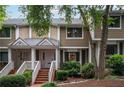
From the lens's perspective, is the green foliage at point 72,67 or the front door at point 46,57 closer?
the green foliage at point 72,67

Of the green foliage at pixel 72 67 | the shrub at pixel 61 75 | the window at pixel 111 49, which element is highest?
the window at pixel 111 49

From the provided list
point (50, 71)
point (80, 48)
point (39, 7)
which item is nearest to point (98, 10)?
point (39, 7)

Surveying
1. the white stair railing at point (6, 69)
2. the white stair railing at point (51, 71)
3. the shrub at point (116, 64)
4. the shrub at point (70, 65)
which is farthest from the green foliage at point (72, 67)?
the white stair railing at point (6, 69)

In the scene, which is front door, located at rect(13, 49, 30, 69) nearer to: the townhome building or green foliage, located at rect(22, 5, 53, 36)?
the townhome building

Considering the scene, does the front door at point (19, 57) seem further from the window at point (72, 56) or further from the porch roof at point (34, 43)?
the window at point (72, 56)

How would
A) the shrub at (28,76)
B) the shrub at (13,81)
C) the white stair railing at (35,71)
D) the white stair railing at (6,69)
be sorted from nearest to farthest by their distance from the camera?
the shrub at (13,81) → the shrub at (28,76) → the white stair railing at (35,71) → the white stair railing at (6,69)

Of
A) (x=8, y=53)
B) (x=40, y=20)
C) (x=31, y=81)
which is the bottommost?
(x=31, y=81)

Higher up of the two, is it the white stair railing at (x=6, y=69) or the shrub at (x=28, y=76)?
the white stair railing at (x=6, y=69)

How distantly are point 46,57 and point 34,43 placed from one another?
0.91 m

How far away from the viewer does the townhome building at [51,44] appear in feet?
63.7

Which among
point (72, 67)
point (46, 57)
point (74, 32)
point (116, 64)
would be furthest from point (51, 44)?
point (116, 64)

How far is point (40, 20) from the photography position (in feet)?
50.5
